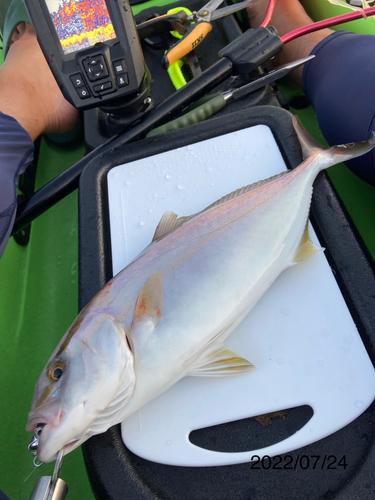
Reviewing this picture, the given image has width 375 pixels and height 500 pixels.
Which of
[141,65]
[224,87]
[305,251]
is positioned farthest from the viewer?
[224,87]

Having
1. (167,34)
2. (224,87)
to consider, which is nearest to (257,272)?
(224,87)

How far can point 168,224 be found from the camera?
2.80ft

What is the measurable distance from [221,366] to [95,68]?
904 mm

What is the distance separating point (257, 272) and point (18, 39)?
1.87 meters

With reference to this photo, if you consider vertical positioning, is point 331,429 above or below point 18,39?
below

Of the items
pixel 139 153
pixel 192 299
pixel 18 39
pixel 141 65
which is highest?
pixel 18 39

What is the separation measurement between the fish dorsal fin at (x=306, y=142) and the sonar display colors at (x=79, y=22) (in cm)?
62

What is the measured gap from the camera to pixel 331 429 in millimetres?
658

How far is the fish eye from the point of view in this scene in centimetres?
64

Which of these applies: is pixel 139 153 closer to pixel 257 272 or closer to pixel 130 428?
pixel 257 272

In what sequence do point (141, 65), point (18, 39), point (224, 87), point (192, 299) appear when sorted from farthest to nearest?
point (18, 39)
point (224, 87)
point (141, 65)
point (192, 299)

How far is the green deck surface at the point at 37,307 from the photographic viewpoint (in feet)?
3.33

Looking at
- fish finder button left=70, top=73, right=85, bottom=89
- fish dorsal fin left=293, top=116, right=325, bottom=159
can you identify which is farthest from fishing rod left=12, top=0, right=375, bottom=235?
fish dorsal fin left=293, top=116, right=325, bottom=159

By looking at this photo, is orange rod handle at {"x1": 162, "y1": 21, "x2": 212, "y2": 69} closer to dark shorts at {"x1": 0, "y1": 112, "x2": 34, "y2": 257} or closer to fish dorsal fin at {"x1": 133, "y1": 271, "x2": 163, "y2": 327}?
dark shorts at {"x1": 0, "y1": 112, "x2": 34, "y2": 257}
